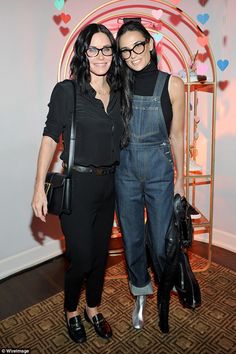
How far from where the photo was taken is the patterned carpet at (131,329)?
6.71 ft

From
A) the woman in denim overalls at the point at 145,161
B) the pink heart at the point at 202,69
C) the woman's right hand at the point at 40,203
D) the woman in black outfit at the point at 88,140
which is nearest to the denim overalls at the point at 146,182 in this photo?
the woman in denim overalls at the point at 145,161

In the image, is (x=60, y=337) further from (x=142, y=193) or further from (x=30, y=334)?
(x=142, y=193)

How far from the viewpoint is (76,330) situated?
6.88 feet

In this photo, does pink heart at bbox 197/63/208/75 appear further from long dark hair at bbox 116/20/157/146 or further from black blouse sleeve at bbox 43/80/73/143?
black blouse sleeve at bbox 43/80/73/143

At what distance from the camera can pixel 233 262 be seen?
121 inches

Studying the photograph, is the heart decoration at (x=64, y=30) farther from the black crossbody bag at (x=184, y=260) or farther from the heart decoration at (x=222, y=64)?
the black crossbody bag at (x=184, y=260)

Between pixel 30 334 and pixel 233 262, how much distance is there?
191 cm

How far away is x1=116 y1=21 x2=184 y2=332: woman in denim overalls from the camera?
1.92 metres

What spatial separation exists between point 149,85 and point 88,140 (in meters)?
0.51

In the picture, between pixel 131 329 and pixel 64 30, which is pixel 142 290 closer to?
pixel 131 329

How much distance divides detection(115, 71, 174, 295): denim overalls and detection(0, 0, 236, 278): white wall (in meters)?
1.21

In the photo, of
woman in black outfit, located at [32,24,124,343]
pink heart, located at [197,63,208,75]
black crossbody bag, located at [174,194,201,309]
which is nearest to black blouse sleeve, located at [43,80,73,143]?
woman in black outfit, located at [32,24,124,343]

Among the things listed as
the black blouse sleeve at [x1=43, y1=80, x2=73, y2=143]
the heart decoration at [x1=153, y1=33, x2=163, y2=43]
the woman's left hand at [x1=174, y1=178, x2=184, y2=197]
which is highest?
the heart decoration at [x1=153, y1=33, x2=163, y2=43]

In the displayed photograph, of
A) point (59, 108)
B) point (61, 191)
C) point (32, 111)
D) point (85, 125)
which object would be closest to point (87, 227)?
point (61, 191)
